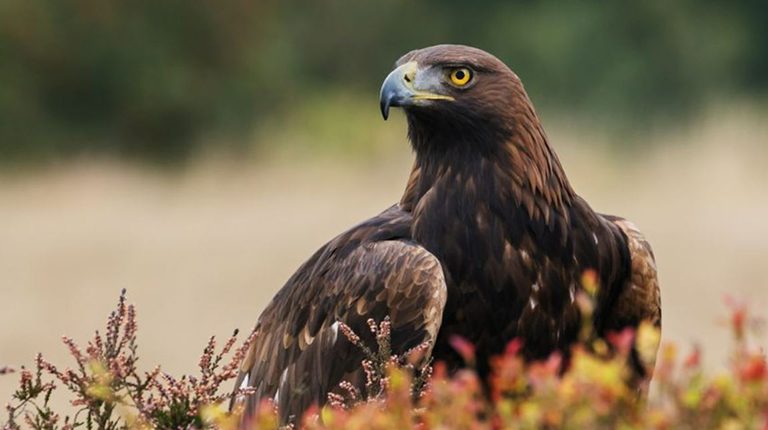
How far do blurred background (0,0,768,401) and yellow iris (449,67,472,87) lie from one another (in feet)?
15.3

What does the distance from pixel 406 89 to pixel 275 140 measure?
15.6 metres

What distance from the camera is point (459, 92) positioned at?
214 inches

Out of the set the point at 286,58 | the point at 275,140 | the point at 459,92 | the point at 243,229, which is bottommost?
the point at 243,229

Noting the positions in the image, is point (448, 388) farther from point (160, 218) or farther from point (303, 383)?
point (160, 218)

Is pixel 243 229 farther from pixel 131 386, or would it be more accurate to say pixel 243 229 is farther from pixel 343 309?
pixel 131 386

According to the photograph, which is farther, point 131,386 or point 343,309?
point 343,309

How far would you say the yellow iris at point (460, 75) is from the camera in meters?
5.46

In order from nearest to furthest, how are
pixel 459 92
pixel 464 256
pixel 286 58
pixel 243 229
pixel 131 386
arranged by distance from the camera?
pixel 131 386, pixel 464 256, pixel 459 92, pixel 243 229, pixel 286 58

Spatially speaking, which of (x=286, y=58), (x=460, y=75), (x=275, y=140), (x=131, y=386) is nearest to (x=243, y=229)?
(x=275, y=140)

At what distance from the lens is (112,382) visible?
3.70m

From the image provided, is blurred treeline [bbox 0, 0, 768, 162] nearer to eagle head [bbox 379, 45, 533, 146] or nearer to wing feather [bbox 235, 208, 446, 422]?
wing feather [bbox 235, 208, 446, 422]

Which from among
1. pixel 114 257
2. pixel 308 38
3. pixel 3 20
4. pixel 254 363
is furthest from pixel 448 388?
pixel 308 38

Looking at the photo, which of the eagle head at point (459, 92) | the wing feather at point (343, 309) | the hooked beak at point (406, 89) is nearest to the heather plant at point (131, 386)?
the wing feather at point (343, 309)

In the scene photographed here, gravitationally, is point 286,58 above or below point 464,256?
above
